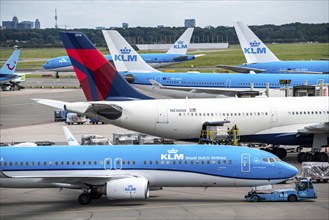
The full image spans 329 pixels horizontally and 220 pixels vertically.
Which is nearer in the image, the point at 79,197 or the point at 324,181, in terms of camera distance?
the point at 79,197

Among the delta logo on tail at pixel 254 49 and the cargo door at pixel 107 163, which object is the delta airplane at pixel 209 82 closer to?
the delta logo on tail at pixel 254 49

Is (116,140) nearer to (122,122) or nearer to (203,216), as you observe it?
(122,122)

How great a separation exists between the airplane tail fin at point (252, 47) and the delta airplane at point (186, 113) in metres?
51.3

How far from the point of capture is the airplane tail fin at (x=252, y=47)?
105 m

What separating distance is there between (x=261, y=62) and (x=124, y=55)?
22.7 metres

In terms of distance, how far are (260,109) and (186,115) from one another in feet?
17.3

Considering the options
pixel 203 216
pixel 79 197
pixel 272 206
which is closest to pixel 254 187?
pixel 272 206

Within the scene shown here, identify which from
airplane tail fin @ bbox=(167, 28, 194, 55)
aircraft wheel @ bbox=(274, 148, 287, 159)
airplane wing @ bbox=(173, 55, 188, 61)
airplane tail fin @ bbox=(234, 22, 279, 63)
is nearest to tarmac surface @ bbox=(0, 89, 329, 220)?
aircraft wheel @ bbox=(274, 148, 287, 159)

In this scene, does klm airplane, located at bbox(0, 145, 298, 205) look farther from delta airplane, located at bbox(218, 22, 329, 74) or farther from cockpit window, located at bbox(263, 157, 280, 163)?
delta airplane, located at bbox(218, 22, 329, 74)

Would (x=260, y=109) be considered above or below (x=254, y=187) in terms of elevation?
above

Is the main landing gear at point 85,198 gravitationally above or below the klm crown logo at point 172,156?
below

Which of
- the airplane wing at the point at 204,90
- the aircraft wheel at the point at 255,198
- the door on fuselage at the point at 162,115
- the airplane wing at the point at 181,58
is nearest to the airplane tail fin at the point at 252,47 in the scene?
the airplane wing at the point at 204,90

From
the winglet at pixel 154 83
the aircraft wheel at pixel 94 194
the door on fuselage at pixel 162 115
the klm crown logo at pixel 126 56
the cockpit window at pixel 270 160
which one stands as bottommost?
the aircraft wheel at pixel 94 194

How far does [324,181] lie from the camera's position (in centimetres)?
4584
